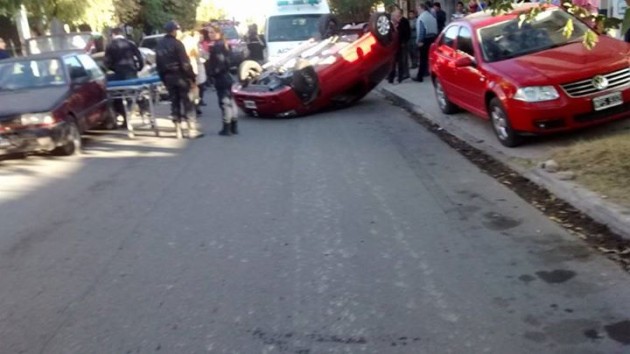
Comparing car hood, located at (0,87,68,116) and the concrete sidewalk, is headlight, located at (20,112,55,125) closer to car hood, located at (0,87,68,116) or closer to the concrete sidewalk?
car hood, located at (0,87,68,116)

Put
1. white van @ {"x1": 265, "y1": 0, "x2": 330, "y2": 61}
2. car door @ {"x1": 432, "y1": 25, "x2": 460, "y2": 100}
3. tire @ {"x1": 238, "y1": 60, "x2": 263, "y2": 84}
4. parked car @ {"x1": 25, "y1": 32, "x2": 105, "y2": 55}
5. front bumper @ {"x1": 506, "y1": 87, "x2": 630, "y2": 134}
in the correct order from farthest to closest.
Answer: parked car @ {"x1": 25, "y1": 32, "x2": 105, "y2": 55} → white van @ {"x1": 265, "y1": 0, "x2": 330, "y2": 61} → tire @ {"x1": 238, "y1": 60, "x2": 263, "y2": 84} → car door @ {"x1": 432, "y1": 25, "x2": 460, "y2": 100} → front bumper @ {"x1": 506, "y1": 87, "x2": 630, "y2": 134}

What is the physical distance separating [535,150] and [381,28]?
248 inches

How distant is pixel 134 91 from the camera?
12984mm

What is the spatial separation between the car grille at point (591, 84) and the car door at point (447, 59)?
2819mm

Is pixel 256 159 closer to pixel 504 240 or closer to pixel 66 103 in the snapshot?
pixel 66 103

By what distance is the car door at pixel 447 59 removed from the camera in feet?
37.8

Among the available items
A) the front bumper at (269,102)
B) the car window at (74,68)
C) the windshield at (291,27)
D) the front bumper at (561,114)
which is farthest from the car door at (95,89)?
the windshield at (291,27)

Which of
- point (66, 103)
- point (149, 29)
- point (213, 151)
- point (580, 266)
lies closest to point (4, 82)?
point (66, 103)

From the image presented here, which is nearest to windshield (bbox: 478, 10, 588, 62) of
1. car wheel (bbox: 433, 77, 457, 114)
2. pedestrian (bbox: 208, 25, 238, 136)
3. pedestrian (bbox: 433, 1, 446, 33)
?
car wheel (bbox: 433, 77, 457, 114)

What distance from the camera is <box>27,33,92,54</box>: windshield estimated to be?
76.0 feet

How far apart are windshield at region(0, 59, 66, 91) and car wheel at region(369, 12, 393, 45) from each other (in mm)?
6055

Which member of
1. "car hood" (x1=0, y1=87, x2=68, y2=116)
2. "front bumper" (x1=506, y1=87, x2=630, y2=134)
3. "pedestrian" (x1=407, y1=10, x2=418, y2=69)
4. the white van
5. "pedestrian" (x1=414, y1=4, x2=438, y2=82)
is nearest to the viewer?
"front bumper" (x1=506, y1=87, x2=630, y2=134)

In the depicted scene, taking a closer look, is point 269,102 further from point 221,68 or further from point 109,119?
point 109,119

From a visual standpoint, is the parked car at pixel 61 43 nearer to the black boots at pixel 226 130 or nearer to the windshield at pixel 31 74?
the windshield at pixel 31 74
